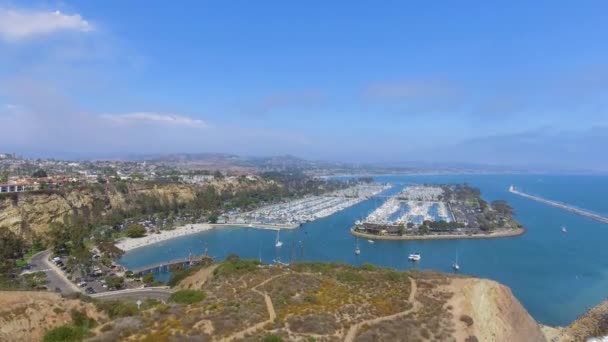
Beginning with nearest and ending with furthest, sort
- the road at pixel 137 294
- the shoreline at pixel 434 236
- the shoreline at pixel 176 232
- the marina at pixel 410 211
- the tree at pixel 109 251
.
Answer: the road at pixel 137 294 → the tree at pixel 109 251 → the shoreline at pixel 176 232 → the shoreline at pixel 434 236 → the marina at pixel 410 211

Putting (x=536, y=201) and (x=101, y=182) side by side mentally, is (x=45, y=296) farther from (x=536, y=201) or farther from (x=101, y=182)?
(x=536, y=201)

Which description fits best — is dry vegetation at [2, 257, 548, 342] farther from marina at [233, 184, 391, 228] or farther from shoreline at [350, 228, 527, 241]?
marina at [233, 184, 391, 228]

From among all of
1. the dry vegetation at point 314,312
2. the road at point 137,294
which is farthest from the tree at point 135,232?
the dry vegetation at point 314,312

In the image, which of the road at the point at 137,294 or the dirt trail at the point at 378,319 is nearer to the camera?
the dirt trail at the point at 378,319

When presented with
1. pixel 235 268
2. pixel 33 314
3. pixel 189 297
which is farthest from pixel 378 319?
pixel 33 314

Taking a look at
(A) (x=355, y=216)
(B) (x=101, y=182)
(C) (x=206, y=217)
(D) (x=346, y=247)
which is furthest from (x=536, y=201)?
(B) (x=101, y=182)

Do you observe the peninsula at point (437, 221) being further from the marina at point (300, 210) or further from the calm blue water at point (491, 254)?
the marina at point (300, 210)
